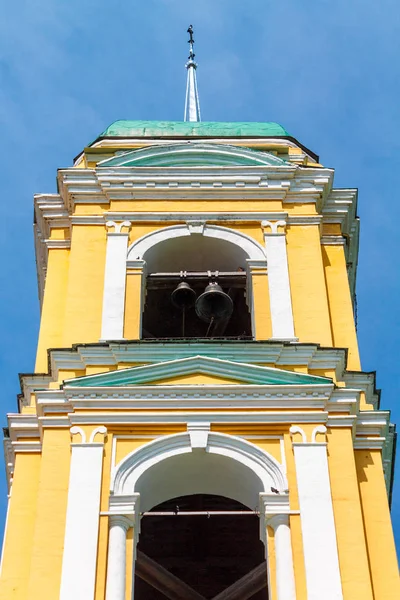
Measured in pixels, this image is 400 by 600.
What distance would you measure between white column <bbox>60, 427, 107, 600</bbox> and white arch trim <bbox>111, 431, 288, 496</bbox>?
265 millimetres

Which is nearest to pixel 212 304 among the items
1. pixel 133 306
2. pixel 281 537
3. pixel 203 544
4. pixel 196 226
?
pixel 133 306

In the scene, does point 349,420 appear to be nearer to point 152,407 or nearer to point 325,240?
point 152,407

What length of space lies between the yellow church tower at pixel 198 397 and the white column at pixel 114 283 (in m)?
0.02

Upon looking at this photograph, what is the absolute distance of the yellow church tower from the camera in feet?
50.3

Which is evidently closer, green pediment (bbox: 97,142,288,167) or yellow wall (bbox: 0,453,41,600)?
yellow wall (bbox: 0,453,41,600)

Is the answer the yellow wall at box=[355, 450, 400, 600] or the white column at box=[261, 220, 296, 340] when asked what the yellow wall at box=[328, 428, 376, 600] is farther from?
the white column at box=[261, 220, 296, 340]

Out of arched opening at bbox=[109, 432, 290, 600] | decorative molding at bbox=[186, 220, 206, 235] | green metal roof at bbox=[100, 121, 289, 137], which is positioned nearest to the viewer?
arched opening at bbox=[109, 432, 290, 600]

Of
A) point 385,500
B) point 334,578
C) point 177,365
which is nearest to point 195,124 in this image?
point 177,365

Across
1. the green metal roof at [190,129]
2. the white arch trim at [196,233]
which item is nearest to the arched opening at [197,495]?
the white arch trim at [196,233]

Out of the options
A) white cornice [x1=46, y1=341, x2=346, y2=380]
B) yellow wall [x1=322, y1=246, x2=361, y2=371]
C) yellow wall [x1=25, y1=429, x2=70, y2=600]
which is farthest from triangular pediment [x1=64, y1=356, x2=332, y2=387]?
yellow wall [x1=322, y1=246, x2=361, y2=371]

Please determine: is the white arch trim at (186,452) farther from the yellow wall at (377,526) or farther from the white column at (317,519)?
the yellow wall at (377,526)

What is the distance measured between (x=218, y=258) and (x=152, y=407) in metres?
4.30

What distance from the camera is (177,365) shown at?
17.1 m

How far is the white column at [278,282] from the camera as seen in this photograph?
18.3 meters
